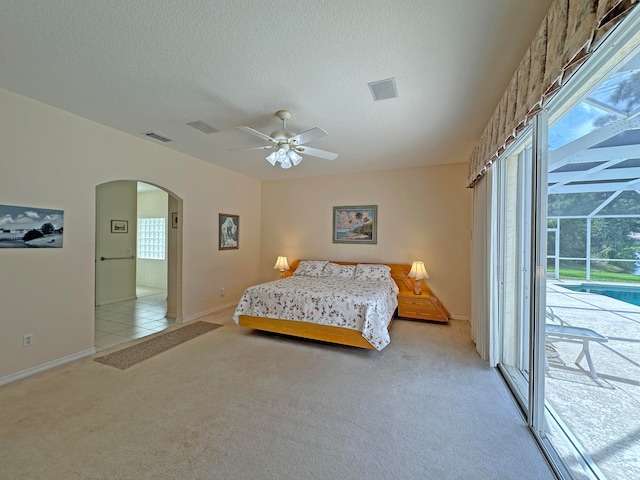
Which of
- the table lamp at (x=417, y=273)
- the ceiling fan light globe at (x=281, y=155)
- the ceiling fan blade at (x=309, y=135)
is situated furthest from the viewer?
the table lamp at (x=417, y=273)

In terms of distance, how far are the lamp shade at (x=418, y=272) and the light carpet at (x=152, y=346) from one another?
3367 mm

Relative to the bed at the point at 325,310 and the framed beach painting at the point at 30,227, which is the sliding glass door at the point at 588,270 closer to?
the bed at the point at 325,310

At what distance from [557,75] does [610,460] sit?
7.25ft

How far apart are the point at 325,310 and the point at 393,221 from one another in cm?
253

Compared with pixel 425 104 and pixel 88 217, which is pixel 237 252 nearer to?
pixel 88 217

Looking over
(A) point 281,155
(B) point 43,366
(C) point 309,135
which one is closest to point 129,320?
(B) point 43,366

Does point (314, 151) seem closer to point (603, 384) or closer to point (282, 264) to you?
point (282, 264)

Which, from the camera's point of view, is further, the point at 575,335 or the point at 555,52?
the point at 575,335

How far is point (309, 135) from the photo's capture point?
2623 mm

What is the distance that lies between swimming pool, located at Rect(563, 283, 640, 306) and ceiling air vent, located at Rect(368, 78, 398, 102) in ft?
6.96

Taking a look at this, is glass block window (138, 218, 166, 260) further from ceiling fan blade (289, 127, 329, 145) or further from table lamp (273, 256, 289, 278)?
ceiling fan blade (289, 127, 329, 145)

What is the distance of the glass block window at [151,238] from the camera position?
7504mm

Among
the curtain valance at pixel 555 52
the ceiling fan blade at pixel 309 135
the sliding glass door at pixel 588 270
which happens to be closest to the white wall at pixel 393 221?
the sliding glass door at pixel 588 270

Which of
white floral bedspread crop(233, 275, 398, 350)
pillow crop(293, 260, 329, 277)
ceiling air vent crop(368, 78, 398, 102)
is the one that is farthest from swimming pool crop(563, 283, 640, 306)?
Answer: pillow crop(293, 260, 329, 277)
